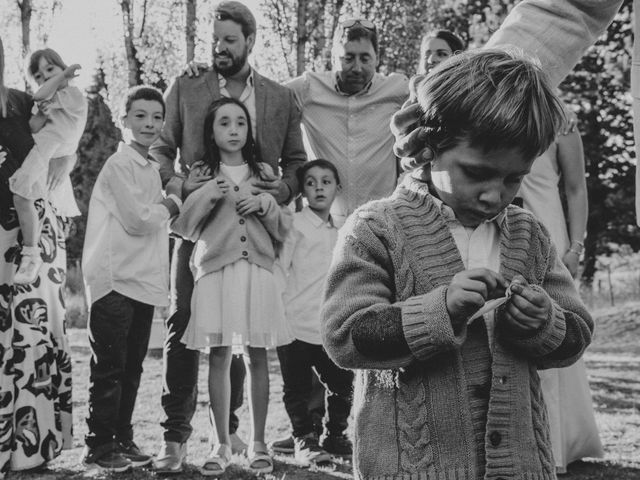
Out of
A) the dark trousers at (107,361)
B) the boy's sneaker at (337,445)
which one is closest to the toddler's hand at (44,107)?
the dark trousers at (107,361)

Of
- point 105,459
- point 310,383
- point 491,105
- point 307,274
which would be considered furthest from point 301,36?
point 491,105

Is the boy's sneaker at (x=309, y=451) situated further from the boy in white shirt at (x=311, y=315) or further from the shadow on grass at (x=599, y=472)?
the shadow on grass at (x=599, y=472)

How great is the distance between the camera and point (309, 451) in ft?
16.4

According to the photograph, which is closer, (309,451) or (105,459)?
(105,459)

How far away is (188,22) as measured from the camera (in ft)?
48.1

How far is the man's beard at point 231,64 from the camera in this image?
500cm

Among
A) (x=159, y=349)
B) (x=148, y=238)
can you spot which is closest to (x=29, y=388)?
(x=148, y=238)

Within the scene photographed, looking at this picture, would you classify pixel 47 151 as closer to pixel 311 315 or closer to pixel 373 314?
pixel 311 315

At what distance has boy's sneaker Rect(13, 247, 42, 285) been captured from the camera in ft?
15.4

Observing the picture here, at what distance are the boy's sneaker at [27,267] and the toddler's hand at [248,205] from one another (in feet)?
3.73

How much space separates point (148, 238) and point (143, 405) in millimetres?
3272

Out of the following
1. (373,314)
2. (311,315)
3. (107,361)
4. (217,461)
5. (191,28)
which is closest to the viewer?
(373,314)

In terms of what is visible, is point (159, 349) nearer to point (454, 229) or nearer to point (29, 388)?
point (29, 388)

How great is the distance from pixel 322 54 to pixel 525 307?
17.0 metres
